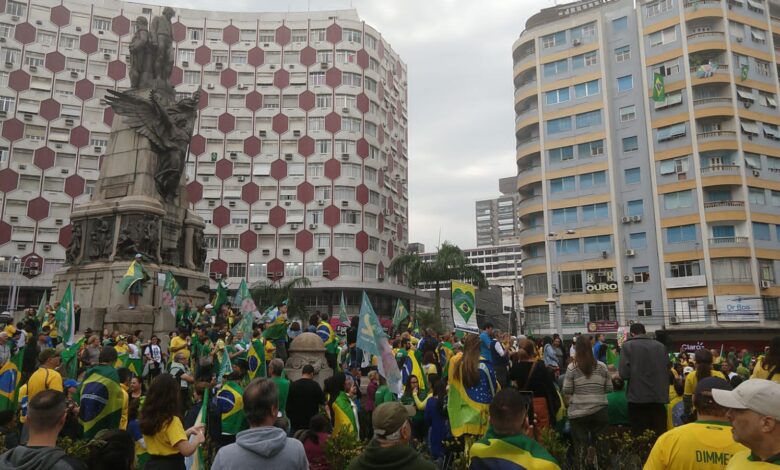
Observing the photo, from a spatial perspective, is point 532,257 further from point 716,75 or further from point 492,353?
point 492,353

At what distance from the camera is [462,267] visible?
4562 centimetres

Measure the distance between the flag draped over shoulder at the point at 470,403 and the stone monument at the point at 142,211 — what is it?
14342mm

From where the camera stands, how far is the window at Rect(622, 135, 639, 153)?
4619 cm

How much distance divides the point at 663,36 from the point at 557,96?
9.07 metres

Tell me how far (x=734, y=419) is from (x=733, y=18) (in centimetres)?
5094

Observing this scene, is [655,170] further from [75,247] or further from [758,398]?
[758,398]

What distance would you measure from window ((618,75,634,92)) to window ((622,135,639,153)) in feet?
13.8

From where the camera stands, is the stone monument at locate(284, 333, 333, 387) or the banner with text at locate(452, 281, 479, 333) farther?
the stone monument at locate(284, 333, 333, 387)

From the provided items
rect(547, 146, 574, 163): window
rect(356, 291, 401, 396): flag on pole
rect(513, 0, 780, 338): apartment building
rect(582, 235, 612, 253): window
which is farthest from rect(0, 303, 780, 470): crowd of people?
rect(547, 146, 574, 163): window

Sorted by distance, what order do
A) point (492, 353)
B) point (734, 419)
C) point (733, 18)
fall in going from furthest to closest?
1. point (733, 18)
2. point (492, 353)
3. point (734, 419)

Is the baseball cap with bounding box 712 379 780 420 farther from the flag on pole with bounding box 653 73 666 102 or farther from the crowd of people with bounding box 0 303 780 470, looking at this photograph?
the flag on pole with bounding box 653 73 666 102

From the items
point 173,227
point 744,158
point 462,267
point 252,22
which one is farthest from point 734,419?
point 252,22

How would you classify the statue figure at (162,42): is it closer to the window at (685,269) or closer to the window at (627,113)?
the window at (685,269)

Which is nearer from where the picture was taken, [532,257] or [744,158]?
[744,158]
